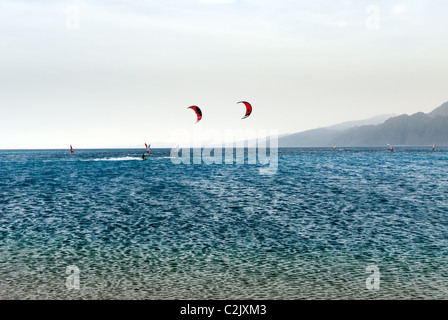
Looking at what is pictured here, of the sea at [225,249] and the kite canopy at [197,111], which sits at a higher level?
the kite canopy at [197,111]

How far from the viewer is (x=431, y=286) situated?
630 inches

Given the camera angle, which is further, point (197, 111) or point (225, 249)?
point (197, 111)

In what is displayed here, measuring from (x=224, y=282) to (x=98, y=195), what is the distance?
3748 centimetres

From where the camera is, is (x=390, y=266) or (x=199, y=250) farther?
(x=199, y=250)

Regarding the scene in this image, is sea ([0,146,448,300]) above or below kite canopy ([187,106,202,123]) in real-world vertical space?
below

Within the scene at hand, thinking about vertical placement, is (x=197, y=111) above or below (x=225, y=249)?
above

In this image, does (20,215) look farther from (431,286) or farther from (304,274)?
(431,286)

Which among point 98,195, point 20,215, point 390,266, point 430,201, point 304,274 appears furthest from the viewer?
point 98,195

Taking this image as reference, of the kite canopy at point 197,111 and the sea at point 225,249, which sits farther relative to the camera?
the kite canopy at point 197,111

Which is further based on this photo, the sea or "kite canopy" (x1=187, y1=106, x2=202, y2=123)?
"kite canopy" (x1=187, y1=106, x2=202, y2=123)

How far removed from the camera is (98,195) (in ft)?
167

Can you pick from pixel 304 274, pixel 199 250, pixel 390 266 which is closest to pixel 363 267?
pixel 390 266

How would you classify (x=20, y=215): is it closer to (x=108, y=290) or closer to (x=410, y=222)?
(x=108, y=290)

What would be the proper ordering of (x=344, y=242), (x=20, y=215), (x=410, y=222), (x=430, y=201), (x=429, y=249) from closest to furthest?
(x=429, y=249), (x=344, y=242), (x=410, y=222), (x=20, y=215), (x=430, y=201)
